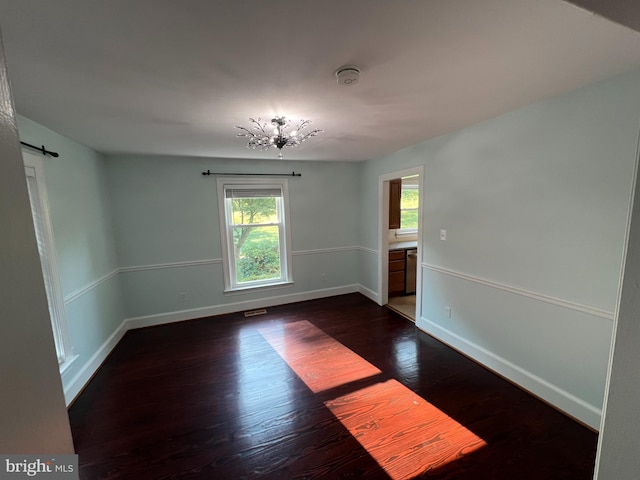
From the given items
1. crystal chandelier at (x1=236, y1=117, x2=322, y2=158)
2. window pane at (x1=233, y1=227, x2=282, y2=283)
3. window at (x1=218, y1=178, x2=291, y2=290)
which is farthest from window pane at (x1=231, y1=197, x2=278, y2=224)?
crystal chandelier at (x1=236, y1=117, x2=322, y2=158)

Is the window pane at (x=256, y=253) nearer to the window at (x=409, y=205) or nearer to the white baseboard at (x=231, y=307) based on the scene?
the white baseboard at (x=231, y=307)

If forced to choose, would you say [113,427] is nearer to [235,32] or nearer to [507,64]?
[235,32]

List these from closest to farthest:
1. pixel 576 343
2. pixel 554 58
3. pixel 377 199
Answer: pixel 554 58
pixel 576 343
pixel 377 199

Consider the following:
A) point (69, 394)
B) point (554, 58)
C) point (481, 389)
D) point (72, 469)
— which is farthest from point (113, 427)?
point (554, 58)

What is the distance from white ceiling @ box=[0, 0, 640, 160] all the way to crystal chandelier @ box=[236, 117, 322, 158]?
0.36ft

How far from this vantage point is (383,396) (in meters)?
2.14

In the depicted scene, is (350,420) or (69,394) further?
(69,394)

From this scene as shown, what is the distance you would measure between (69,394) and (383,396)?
2.49 meters

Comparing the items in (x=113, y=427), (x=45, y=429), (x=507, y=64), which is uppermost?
(x=507, y=64)

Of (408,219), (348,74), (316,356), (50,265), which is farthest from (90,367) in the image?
(408,219)

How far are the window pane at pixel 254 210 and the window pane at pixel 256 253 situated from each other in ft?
0.35

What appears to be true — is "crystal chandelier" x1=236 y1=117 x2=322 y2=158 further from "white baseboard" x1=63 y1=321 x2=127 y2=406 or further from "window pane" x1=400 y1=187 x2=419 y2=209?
"window pane" x1=400 y1=187 x2=419 y2=209

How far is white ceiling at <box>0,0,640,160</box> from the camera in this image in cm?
96

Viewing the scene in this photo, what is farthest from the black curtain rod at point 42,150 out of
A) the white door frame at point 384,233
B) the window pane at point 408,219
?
the window pane at point 408,219
